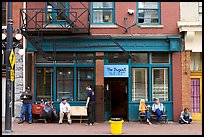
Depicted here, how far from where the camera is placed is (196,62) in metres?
19.5

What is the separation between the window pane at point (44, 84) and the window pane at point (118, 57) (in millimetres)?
3107

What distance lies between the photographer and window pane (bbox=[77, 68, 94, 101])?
19.0 meters

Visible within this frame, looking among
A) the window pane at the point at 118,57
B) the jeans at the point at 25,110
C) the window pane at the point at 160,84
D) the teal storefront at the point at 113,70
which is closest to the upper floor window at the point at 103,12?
the teal storefront at the point at 113,70

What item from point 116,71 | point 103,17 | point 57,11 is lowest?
point 116,71

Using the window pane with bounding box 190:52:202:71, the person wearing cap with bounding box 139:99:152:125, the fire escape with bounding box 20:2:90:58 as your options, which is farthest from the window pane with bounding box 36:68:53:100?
the window pane with bounding box 190:52:202:71

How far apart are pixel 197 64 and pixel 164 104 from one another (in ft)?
9.03

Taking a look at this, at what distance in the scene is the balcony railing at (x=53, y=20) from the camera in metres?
18.2

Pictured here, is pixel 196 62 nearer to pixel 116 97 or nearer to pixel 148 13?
pixel 148 13

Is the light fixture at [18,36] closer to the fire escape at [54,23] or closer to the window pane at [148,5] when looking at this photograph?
the fire escape at [54,23]

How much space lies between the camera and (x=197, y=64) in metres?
19.5

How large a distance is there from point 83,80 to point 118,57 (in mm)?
2642

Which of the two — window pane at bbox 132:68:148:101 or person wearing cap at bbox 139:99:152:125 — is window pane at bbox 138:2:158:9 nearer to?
window pane at bbox 132:68:148:101

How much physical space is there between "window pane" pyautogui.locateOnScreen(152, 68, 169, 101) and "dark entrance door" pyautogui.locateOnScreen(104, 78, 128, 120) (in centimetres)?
143

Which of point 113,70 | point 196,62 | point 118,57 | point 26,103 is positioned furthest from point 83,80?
point 196,62
